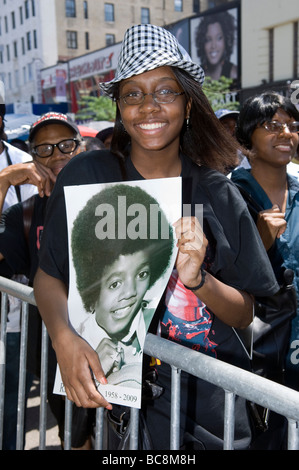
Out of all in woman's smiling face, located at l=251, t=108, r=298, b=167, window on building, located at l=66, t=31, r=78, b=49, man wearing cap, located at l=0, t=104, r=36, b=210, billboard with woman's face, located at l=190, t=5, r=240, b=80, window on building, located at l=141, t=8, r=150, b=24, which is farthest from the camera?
window on building, located at l=141, t=8, r=150, b=24

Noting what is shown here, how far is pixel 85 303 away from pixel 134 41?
0.80 meters

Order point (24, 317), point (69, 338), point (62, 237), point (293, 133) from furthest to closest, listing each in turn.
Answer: point (293, 133) → point (24, 317) → point (62, 237) → point (69, 338)

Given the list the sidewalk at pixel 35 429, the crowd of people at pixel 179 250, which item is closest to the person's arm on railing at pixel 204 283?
the crowd of people at pixel 179 250

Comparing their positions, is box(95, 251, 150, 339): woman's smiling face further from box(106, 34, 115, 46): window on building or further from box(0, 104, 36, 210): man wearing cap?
box(106, 34, 115, 46): window on building

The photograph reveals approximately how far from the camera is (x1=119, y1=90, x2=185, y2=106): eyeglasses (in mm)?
1513

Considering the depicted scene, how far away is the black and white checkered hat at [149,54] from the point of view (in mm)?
1461

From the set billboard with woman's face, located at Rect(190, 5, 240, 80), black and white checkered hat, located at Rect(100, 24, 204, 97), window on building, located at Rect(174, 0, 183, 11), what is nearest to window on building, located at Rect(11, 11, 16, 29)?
window on building, located at Rect(174, 0, 183, 11)

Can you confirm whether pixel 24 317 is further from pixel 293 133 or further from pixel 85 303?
pixel 293 133

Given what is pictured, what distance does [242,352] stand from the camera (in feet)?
5.32

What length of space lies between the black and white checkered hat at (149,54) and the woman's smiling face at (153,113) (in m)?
0.04

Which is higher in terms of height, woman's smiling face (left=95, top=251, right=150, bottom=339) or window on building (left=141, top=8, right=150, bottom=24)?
window on building (left=141, top=8, right=150, bottom=24)

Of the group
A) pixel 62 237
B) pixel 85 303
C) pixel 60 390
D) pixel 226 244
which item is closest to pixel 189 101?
pixel 226 244

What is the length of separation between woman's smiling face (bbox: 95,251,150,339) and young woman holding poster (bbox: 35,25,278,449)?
0.09 metres

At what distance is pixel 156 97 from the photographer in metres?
1.51
